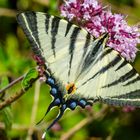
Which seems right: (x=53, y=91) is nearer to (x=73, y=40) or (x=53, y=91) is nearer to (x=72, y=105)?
(x=72, y=105)

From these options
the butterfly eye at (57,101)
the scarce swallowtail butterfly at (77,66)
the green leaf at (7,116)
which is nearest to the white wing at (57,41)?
the scarce swallowtail butterfly at (77,66)

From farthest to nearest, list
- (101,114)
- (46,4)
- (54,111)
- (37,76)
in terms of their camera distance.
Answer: (46,4)
(54,111)
(101,114)
(37,76)

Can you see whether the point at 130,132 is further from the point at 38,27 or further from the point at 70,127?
the point at 38,27

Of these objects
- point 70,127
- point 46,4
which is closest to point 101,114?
point 70,127

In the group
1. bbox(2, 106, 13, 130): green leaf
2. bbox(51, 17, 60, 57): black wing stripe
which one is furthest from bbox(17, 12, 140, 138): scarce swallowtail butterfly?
bbox(2, 106, 13, 130): green leaf

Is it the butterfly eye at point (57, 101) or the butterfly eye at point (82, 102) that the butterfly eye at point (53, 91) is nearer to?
the butterfly eye at point (57, 101)
